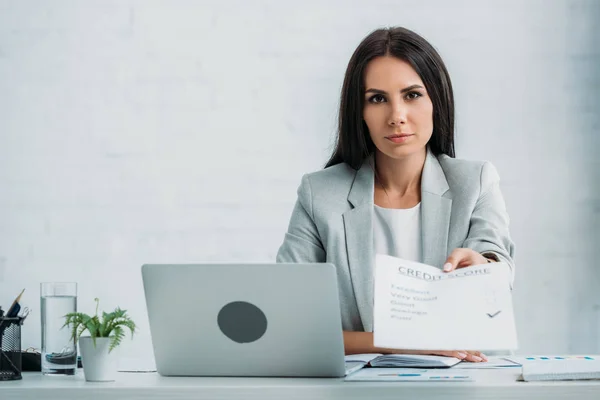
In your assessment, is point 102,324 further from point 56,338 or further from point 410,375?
point 410,375

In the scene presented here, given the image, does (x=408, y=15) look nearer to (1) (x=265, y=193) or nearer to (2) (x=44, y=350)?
(1) (x=265, y=193)

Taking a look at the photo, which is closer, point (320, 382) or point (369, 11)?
point (320, 382)

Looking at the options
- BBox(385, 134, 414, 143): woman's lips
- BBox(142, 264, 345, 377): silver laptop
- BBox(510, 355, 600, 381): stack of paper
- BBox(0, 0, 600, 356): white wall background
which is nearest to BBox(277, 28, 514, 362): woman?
BBox(385, 134, 414, 143): woman's lips

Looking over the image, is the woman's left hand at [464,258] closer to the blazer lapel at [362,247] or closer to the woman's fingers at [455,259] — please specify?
the woman's fingers at [455,259]

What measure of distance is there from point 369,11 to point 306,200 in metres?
1.19

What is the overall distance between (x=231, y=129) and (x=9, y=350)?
1.70 metres

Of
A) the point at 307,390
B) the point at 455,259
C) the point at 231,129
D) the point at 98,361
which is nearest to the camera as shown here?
the point at 307,390

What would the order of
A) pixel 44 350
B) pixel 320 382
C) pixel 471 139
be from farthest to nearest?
pixel 471 139
pixel 44 350
pixel 320 382

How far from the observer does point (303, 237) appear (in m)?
1.99

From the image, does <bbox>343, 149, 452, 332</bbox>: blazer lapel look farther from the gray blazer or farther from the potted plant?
the potted plant

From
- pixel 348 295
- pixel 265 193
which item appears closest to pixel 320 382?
pixel 348 295

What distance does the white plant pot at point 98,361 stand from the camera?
1.30 metres

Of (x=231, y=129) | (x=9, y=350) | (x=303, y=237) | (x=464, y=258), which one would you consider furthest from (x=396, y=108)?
(x=231, y=129)

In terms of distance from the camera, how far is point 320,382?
1.22m
